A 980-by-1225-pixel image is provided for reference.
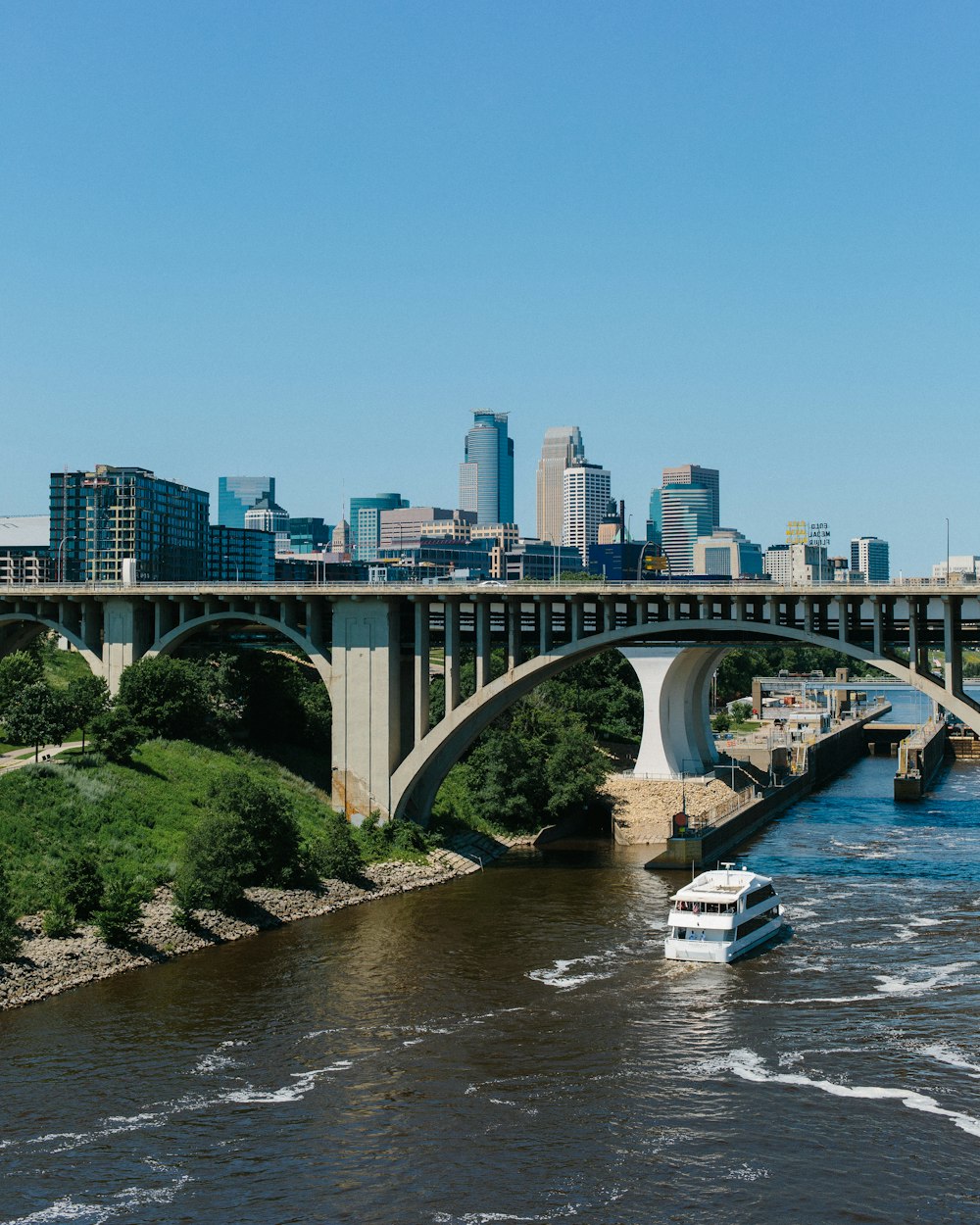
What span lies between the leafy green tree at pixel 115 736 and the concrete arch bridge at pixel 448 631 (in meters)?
9.99

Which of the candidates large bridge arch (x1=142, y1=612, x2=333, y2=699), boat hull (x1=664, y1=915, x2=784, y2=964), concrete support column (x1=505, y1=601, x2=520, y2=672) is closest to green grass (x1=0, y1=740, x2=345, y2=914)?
large bridge arch (x1=142, y1=612, x2=333, y2=699)

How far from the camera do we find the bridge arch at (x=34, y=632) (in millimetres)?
90875

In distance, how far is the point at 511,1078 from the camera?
45219mm

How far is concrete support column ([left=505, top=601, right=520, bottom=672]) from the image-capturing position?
261 feet

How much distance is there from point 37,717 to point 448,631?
77.1 feet

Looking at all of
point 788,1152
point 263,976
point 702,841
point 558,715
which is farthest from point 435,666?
point 788,1152

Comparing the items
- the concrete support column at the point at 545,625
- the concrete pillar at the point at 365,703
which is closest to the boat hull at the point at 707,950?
the concrete support column at the point at 545,625

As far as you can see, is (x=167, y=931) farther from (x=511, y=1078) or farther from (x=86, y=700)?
(x=86, y=700)

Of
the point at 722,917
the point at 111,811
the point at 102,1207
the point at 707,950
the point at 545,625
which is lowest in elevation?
the point at 102,1207

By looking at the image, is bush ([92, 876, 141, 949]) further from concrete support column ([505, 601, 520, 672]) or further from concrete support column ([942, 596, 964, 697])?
concrete support column ([942, 596, 964, 697])

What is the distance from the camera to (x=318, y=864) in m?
71.1

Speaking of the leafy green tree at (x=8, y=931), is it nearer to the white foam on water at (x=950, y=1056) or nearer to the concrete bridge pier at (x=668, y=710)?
the white foam on water at (x=950, y=1056)

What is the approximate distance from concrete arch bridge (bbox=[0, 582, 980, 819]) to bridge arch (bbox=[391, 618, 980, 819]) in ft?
0.32

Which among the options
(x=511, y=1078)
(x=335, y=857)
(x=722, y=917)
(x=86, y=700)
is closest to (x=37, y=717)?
(x=86, y=700)
